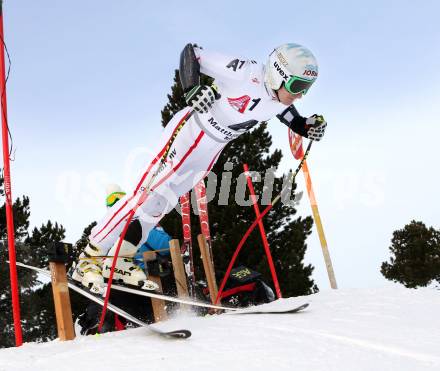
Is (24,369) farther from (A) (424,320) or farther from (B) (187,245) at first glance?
(B) (187,245)

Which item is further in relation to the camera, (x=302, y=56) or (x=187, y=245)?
(x=187, y=245)

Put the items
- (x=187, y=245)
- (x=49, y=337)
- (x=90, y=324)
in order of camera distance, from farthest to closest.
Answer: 1. (x=49, y=337)
2. (x=187, y=245)
3. (x=90, y=324)

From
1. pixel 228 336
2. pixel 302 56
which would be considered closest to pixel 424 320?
pixel 228 336

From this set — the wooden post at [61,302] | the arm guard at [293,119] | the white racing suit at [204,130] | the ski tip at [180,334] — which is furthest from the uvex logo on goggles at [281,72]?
the wooden post at [61,302]

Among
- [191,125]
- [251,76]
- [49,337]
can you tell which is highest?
[251,76]

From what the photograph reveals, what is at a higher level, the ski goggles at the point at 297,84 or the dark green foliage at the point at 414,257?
the ski goggles at the point at 297,84

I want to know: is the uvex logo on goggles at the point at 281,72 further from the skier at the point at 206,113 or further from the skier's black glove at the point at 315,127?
the skier's black glove at the point at 315,127

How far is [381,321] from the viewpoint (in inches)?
162

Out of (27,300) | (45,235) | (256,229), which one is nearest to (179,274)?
(256,229)

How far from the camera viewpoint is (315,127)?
5086 mm

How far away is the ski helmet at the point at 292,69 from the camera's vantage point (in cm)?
429

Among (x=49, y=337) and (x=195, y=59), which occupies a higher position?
(x=195, y=59)

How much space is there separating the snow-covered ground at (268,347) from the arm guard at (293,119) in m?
1.71

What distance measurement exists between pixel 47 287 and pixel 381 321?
16.1 metres
